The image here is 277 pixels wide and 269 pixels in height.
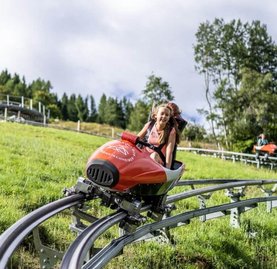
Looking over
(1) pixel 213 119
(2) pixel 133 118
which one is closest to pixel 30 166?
(1) pixel 213 119

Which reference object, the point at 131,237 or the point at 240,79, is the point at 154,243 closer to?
the point at 131,237

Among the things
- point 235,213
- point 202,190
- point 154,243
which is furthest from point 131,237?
point 235,213

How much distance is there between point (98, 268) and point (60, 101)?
4199 inches

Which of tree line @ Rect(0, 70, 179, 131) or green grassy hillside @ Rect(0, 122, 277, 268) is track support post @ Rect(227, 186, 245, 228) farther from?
tree line @ Rect(0, 70, 179, 131)

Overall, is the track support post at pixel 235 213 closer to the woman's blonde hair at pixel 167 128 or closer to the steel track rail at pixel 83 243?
the woman's blonde hair at pixel 167 128

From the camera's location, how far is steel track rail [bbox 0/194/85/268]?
2803mm

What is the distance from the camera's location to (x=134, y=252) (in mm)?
5883

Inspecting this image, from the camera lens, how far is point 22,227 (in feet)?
10.5

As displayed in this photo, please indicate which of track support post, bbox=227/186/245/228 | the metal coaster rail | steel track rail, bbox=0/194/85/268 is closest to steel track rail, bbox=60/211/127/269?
the metal coaster rail

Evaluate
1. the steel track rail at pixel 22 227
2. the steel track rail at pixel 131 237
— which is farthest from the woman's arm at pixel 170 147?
the steel track rail at pixel 22 227

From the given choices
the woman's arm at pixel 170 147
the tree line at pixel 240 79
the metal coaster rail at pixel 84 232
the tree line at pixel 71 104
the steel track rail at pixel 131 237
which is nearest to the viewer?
the metal coaster rail at pixel 84 232

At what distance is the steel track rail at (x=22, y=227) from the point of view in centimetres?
280

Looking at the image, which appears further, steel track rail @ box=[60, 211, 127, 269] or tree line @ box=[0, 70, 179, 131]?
tree line @ box=[0, 70, 179, 131]

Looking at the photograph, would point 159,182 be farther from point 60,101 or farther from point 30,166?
point 60,101
